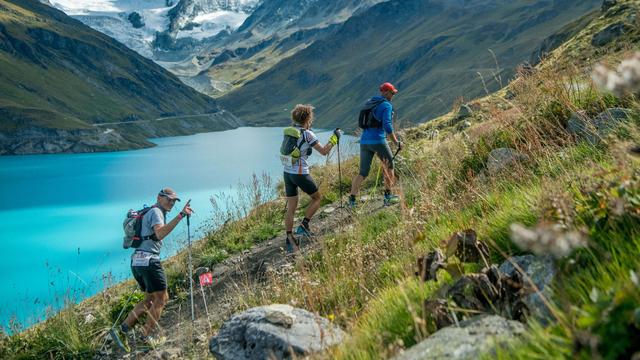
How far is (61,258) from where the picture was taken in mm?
29875

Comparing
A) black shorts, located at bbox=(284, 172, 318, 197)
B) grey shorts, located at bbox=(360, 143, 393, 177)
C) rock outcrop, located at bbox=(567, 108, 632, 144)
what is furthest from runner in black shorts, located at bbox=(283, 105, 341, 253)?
rock outcrop, located at bbox=(567, 108, 632, 144)

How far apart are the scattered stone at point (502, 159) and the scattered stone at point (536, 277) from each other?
265 centimetres

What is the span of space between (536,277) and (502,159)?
12.7 feet

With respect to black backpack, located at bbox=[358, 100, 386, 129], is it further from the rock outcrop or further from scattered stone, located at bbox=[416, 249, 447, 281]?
scattered stone, located at bbox=[416, 249, 447, 281]

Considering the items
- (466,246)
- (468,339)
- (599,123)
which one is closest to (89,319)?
(466,246)

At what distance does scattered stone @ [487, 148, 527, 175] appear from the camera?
641cm

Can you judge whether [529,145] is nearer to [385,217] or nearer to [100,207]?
[385,217]

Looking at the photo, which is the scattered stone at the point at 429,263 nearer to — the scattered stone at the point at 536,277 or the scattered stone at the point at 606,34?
the scattered stone at the point at 536,277

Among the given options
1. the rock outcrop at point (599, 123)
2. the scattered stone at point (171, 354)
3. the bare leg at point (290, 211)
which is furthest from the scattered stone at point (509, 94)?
the scattered stone at point (171, 354)

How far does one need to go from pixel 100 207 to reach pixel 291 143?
3975 centimetres

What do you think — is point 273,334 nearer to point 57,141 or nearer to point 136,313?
point 136,313

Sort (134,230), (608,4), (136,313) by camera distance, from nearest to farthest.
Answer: (134,230)
(136,313)
(608,4)

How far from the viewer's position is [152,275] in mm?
8367

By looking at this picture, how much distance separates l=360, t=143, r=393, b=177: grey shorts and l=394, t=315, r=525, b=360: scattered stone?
7.85 meters
